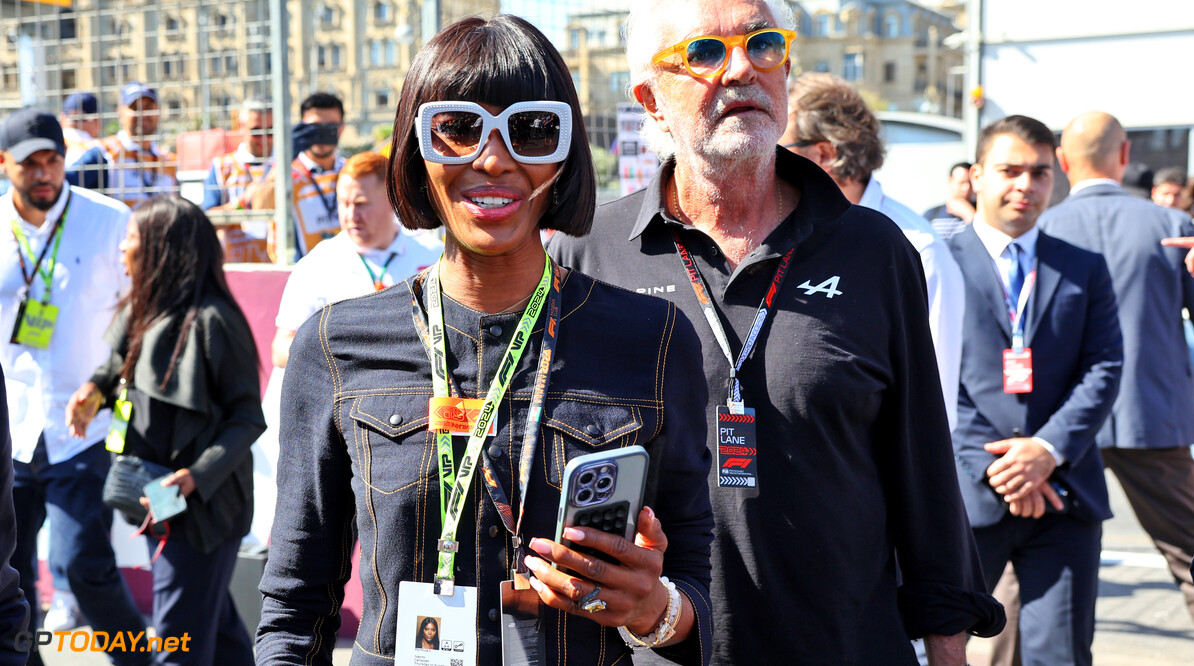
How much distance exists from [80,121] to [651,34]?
602cm

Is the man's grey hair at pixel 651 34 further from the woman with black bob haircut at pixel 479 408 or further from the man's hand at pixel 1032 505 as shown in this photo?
the man's hand at pixel 1032 505

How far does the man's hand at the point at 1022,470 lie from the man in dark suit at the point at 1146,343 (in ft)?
4.65

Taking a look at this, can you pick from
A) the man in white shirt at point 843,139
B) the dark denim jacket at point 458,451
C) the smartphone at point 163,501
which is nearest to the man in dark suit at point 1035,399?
the man in white shirt at point 843,139

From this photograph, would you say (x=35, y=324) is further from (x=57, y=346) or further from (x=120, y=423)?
(x=120, y=423)

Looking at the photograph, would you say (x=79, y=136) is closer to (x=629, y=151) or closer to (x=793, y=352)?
(x=629, y=151)

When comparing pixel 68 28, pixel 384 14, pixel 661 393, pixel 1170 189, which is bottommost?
pixel 661 393

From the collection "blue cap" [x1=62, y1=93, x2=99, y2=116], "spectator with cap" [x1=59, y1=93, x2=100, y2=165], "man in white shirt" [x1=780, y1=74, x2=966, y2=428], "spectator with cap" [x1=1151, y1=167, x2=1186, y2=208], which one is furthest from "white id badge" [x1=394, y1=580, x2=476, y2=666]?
"spectator with cap" [x1=1151, y1=167, x2=1186, y2=208]

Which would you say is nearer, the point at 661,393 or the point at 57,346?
the point at 661,393

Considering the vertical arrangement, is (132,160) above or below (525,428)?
above

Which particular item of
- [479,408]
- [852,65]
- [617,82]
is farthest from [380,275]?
[852,65]

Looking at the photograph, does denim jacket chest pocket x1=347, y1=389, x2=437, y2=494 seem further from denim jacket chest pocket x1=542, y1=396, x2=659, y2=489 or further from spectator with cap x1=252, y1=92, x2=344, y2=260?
spectator with cap x1=252, y1=92, x2=344, y2=260

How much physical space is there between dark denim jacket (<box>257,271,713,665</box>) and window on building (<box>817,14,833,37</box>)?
381 feet

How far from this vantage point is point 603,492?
151cm

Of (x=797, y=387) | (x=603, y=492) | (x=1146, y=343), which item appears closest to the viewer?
(x=603, y=492)
